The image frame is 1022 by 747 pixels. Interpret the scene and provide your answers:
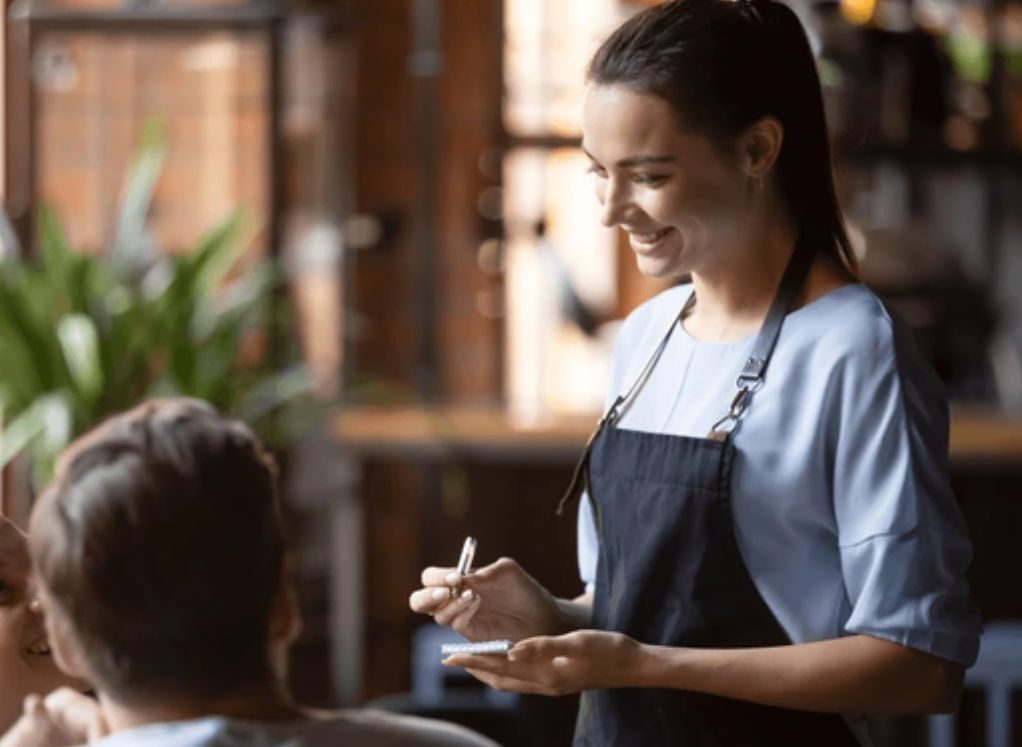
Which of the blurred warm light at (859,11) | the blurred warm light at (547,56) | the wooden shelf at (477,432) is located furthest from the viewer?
the blurred warm light at (547,56)

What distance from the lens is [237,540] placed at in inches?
47.8

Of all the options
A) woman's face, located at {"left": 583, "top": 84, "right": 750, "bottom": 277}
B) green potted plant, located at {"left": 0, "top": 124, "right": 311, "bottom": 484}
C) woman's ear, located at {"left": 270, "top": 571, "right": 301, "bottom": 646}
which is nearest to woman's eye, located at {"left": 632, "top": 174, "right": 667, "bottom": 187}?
woman's face, located at {"left": 583, "top": 84, "right": 750, "bottom": 277}

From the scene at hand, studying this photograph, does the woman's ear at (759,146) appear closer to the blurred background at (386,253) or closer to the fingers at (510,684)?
the fingers at (510,684)

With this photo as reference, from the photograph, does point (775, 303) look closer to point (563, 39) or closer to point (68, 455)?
point (68, 455)

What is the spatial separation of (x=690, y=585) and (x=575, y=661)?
152mm

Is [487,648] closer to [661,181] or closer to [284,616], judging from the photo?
[284,616]

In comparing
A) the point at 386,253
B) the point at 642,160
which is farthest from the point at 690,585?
the point at 386,253

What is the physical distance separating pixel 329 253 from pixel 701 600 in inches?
131

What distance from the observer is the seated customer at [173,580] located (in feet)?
3.92

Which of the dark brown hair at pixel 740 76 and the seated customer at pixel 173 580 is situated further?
the dark brown hair at pixel 740 76

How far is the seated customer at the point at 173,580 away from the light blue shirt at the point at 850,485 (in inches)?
14.9

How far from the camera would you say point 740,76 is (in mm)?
1467

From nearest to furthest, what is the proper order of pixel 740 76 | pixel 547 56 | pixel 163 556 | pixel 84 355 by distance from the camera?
pixel 163 556 → pixel 740 76 → pixel 84 355 → pixel 547 56

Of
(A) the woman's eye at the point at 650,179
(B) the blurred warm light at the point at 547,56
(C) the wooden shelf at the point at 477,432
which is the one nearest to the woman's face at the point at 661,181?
(A) the woman's eye at the point at 650,179
